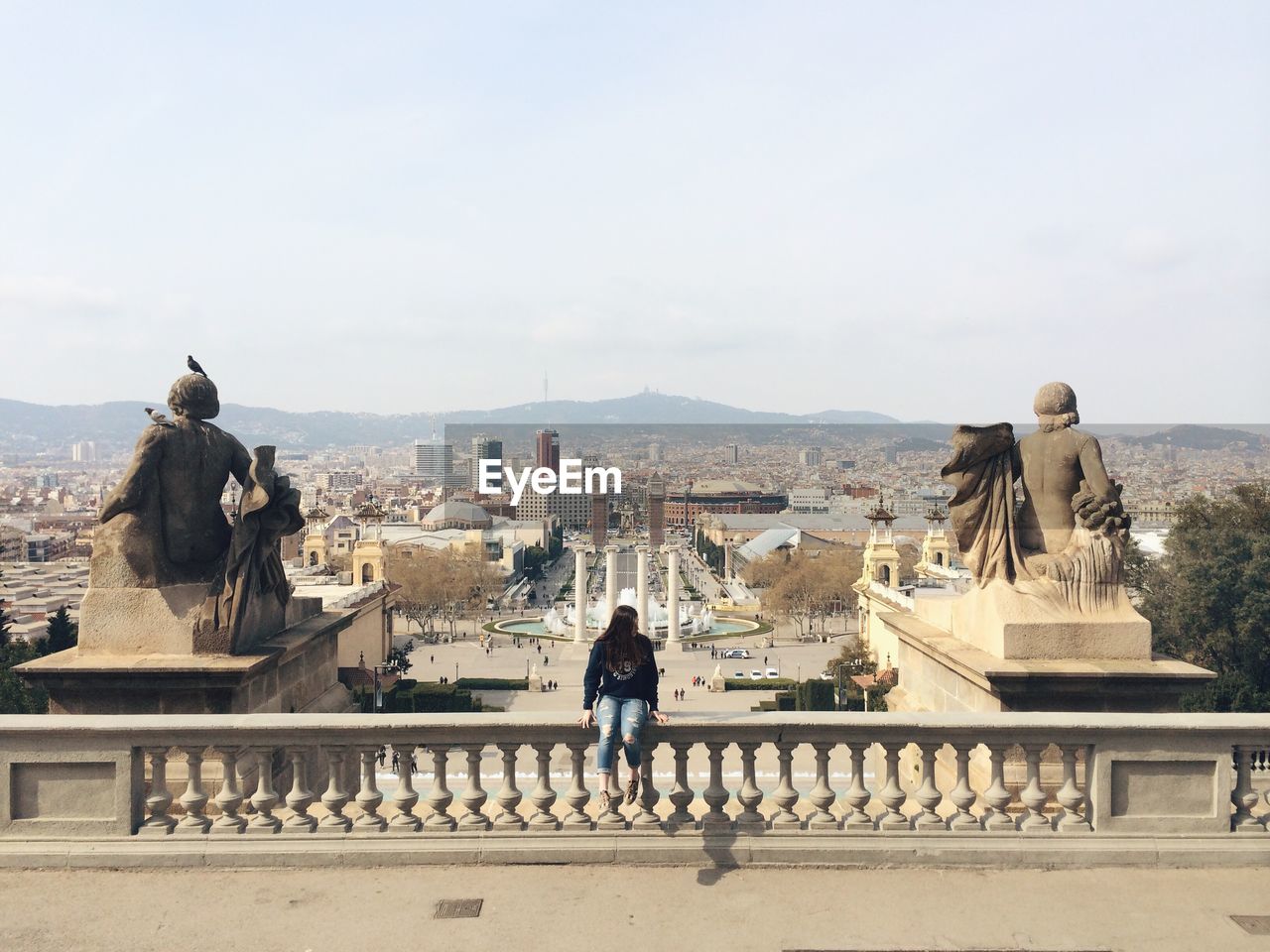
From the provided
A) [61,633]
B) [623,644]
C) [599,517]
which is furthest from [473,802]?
[599,517]

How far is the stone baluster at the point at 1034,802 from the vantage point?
215 inches

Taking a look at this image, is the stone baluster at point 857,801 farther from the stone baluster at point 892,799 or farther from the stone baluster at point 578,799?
the stone baluster at point 578,799

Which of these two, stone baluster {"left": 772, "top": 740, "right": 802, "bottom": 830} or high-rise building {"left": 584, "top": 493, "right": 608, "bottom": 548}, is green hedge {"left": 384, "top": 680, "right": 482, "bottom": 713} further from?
high-rise building {"left": 584, "top": 493, "right": 608, "bottom": 548}

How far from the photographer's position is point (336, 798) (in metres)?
5.48

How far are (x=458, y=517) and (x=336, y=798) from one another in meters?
144

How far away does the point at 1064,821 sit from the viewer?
215 inches

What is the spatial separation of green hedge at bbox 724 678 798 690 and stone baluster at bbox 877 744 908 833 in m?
40.0

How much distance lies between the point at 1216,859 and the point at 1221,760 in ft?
1.62

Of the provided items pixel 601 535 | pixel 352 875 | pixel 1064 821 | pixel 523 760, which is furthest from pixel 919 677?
pixel 601 535

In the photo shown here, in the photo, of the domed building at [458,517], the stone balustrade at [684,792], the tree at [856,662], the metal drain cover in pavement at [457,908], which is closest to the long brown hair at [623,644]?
the stone balustrade at [684,792]

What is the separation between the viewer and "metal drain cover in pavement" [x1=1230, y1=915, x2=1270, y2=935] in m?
4.77

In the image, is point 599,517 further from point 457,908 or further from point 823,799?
point 457,908

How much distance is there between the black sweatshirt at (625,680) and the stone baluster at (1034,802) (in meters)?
1.98

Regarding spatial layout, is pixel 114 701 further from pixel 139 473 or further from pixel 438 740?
pixel 438 740
